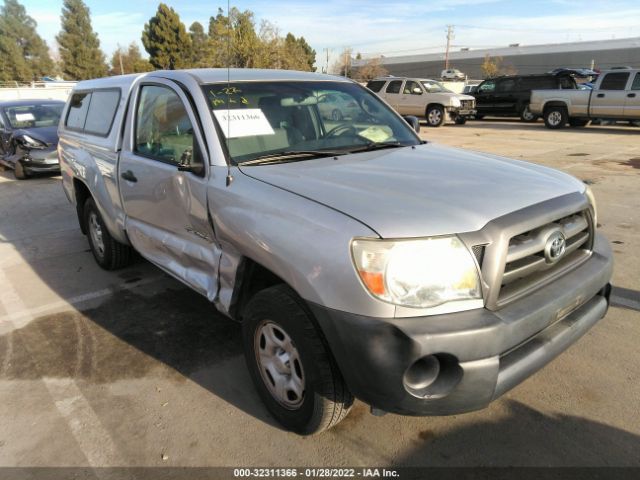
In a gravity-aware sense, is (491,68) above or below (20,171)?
above

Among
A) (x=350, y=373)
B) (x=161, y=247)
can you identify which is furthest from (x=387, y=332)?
(x=161, y=247)

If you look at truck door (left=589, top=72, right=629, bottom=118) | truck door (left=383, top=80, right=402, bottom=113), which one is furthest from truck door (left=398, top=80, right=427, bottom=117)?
truck door (left=589, top=72, right=629, bottom=118)

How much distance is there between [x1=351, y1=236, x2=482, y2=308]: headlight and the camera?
1.99 metres

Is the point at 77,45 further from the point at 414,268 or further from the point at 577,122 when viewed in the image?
the point at 414,268

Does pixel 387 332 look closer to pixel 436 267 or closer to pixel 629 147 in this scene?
pixel 436 267

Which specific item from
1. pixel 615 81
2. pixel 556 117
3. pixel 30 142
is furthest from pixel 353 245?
pixel 556 117

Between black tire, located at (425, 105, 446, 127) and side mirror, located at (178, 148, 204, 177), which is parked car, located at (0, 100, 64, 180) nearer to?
side mirror, located at (178, 148, 204, 177)

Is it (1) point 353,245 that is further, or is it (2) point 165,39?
(2) point 165,39

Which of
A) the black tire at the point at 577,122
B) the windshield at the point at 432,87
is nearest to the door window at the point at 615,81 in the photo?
the black tire at the point at 577,122

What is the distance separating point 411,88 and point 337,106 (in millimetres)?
17193

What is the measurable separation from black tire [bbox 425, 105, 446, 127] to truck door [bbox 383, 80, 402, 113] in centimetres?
126

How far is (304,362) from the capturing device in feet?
7.39

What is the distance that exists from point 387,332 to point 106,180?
3180 mm

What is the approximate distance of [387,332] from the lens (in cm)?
194
